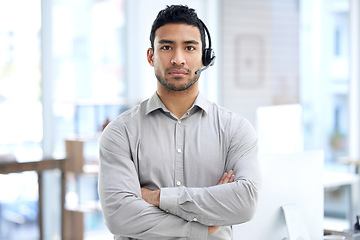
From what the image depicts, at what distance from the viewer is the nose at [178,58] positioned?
1761 mm

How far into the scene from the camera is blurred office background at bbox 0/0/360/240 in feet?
14.5

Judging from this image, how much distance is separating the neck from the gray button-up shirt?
0.02 metres

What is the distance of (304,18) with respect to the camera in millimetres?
5848

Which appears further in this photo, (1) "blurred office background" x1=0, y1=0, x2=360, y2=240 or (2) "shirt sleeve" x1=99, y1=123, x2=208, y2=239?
(1) "blurred office background" x1=0, y1=0, x2=360, y2=240

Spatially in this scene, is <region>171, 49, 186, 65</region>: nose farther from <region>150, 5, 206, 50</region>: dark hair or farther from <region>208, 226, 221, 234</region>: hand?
<region>208, 226, 221, 234</region>: hand

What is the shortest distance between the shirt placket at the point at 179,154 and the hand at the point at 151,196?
3.4 inches

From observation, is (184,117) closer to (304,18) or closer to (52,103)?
(52,103)

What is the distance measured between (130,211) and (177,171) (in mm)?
215

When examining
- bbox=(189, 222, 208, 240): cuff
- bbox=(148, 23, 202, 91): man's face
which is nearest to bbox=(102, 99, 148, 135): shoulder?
bbox=(148, 23, 202, 91): man's face

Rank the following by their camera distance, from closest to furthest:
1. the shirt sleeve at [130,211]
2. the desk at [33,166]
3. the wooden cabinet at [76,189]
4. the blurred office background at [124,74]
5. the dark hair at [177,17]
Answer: the shirt sleeve at [130,211], the dark hair at [177,17], the desk at [33,166], the wooden cabinet at [76,189], the blurred office background at [124,74]

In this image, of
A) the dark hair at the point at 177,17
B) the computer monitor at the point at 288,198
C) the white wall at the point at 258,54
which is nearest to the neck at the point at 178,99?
the dark hair at the point at 177,17

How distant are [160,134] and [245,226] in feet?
1.40

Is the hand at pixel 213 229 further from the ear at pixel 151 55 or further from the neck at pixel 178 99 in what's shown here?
the ear at pixel 151 55

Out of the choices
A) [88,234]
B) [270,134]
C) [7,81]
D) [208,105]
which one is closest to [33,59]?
[7,81]
